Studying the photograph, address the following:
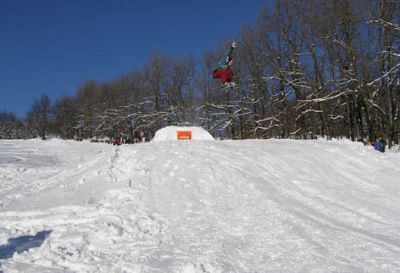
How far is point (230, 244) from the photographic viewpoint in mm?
9180

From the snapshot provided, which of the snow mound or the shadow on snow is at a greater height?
the snow mound

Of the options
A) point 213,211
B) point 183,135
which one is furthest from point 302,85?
point 213,211

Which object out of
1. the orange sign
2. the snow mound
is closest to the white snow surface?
the snow mound

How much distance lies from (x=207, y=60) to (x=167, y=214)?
45.4 m

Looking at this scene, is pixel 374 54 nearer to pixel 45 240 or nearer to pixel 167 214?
pixel 167 214

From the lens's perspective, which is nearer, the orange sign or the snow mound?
the snow mound

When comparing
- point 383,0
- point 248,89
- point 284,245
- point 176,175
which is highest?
point 383,0

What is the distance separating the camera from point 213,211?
1215cm

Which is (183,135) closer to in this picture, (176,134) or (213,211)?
(176,134)

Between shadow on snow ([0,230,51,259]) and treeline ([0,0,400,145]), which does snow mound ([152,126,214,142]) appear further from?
shadow on snow ([0,230,51,259])

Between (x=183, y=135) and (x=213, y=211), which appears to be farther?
(x=183, y=135)

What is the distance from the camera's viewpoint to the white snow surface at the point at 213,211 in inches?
315

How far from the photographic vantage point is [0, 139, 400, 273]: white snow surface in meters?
8.00

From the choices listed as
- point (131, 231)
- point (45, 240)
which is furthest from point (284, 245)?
point (45, 240)
